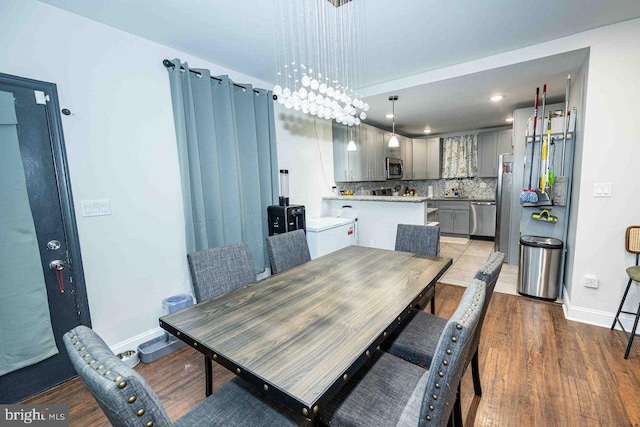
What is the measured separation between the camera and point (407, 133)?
21.2 feet

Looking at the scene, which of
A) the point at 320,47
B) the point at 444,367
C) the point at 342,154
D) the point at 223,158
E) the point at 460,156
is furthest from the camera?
the point at 460,156

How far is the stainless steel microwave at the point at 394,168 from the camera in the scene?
17.7 feet

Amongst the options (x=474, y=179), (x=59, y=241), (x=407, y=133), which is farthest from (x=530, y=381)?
(x=407, y=133)

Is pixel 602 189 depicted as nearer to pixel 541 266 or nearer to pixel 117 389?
pixel 541 266

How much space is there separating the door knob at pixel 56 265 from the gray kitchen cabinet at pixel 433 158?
649cm

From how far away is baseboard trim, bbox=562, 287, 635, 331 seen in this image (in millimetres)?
2336

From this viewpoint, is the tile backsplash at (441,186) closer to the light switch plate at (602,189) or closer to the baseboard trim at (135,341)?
the light switch plate at (602,189)

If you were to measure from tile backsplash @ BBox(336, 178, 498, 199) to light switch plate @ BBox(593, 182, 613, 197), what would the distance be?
9.82ft

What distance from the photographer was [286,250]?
224 centimetres

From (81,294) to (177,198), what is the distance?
0.98m

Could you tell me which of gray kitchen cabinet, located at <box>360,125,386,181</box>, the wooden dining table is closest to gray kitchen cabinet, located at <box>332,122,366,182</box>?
gray kitchen cabinet, located at <box>360,125,386,181</box>

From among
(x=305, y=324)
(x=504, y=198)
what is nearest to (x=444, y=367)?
(x=305, y=324)

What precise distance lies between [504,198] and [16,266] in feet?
17.7

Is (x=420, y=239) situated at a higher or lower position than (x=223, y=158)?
lower
